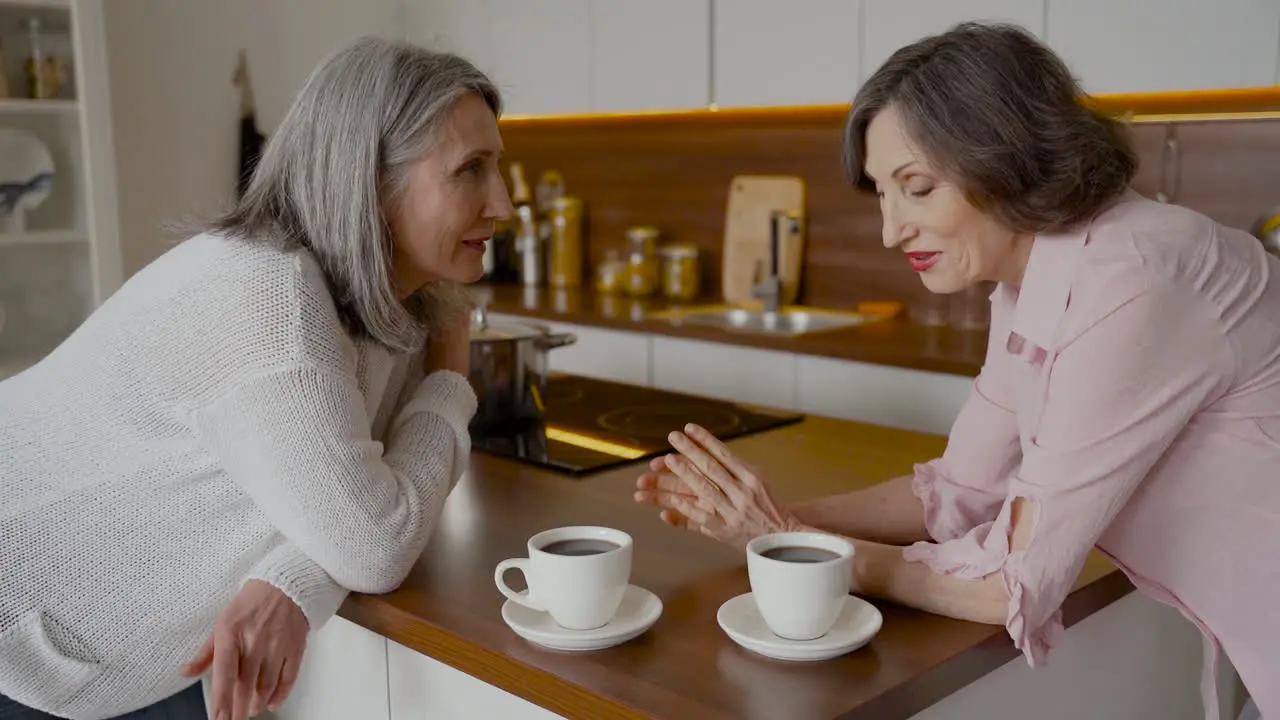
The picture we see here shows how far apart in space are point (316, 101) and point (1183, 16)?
5.65 ft

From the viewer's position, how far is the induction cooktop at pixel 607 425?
1640 millimetres

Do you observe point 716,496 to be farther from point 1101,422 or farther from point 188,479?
point 188,479

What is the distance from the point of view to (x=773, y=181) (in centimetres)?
333

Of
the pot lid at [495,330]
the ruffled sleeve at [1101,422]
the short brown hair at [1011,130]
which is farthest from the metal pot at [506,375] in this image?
the ruffled sleeve at [1101,422]

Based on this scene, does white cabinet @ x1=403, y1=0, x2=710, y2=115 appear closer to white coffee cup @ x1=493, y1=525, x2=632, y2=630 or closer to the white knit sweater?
the white knit sweater

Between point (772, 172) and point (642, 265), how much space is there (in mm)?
517

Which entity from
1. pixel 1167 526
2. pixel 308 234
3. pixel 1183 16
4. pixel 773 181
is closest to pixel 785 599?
pixel 1167 526

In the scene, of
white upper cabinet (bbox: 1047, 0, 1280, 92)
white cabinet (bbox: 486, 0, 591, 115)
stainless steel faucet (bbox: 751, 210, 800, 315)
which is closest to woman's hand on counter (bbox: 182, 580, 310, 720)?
white upper cabinet (bbox: 1047, 0, 1280, 92)

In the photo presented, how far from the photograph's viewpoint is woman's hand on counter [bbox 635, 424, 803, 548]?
1217mm

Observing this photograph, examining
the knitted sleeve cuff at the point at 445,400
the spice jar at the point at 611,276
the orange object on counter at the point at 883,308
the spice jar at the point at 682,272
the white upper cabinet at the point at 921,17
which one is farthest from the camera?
the spice jar at the point at 611,276

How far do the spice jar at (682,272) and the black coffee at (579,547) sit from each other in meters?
2.50

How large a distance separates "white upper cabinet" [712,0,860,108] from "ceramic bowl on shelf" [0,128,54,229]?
1.74m

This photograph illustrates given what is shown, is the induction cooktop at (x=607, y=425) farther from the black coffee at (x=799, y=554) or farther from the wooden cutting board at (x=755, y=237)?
the wooden cutting board at (x=755, y=237)

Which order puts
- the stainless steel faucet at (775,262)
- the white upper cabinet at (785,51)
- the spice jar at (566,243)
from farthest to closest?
the spice jar at (566,243), the stainless steel faucet at (775,262), the white upper cabinet at (785,51)
